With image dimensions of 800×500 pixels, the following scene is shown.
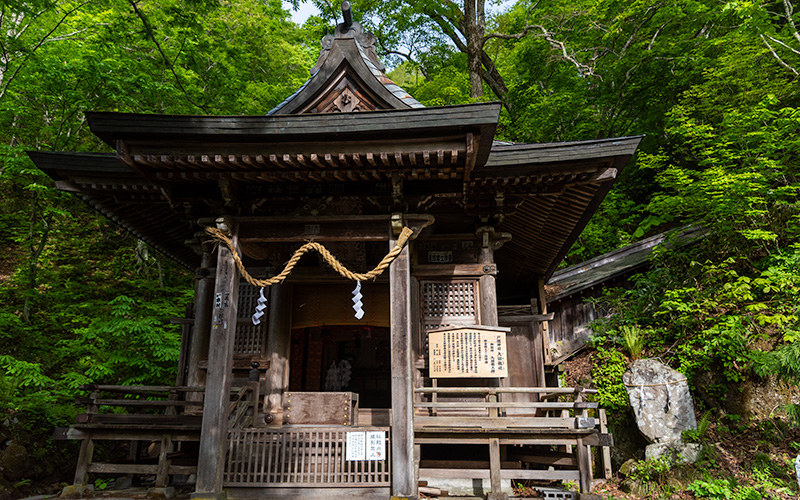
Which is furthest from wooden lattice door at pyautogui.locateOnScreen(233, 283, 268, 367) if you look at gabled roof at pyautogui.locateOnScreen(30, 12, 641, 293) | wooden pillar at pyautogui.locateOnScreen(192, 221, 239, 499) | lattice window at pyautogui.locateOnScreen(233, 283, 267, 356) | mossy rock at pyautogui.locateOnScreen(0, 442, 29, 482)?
mossy rock at pyautogui.locateOnScreen(0, 442, 29, 482)

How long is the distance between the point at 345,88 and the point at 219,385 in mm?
5246

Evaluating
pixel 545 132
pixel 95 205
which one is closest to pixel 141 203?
pixel 95 205

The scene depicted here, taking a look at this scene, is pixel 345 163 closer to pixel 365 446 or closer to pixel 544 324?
pixel 365 446

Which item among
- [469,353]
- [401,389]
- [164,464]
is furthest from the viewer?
[469,353]

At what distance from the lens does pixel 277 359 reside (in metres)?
8.45

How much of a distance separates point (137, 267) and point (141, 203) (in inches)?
453

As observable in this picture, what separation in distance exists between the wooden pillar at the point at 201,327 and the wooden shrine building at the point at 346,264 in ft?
0.10

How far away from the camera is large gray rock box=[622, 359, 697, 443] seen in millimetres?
8586

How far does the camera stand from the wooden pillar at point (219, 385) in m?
5.99

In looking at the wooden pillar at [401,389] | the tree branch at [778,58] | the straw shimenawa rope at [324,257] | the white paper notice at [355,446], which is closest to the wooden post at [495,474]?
the wooden pillar at [401,389]

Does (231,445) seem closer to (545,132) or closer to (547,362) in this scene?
(547,362)

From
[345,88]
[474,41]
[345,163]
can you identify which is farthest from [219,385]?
[474,41]

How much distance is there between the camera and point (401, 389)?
6113 millimetres

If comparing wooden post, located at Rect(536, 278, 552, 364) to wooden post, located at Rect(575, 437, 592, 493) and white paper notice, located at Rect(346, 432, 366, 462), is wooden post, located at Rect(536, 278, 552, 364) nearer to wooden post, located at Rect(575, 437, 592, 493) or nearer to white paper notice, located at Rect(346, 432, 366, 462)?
wooden post, located at Rect(575, 437, 592, 493)
